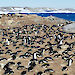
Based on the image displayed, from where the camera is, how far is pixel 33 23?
97562 millimetres

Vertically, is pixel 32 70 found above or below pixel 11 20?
below

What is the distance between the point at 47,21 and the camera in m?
102

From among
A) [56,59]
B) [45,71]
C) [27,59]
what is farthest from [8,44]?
[45,71]

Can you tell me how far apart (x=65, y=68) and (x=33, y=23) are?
6720 cm

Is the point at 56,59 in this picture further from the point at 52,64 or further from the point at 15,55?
the point at 15,55

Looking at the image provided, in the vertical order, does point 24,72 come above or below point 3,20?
below

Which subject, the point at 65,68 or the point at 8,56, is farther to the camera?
the point at 8,56

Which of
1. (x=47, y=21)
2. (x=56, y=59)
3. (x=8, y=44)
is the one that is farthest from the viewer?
(x=47, y=21)

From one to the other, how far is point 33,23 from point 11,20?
1377 centimetres

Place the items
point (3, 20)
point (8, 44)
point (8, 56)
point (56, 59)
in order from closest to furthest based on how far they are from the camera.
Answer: point (56, 59), point (8, 56), point (8, 44), point (3, 20)

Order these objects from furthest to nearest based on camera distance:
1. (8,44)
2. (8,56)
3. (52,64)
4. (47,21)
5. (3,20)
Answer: (47,21) < (3,20) < (8,44) < (8,56) < (52,64)

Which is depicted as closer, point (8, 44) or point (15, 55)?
point (15, 55)

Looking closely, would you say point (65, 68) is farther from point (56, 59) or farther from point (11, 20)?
point (11, 20)

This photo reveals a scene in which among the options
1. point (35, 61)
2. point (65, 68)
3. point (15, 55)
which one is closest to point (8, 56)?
point (15, 55)
